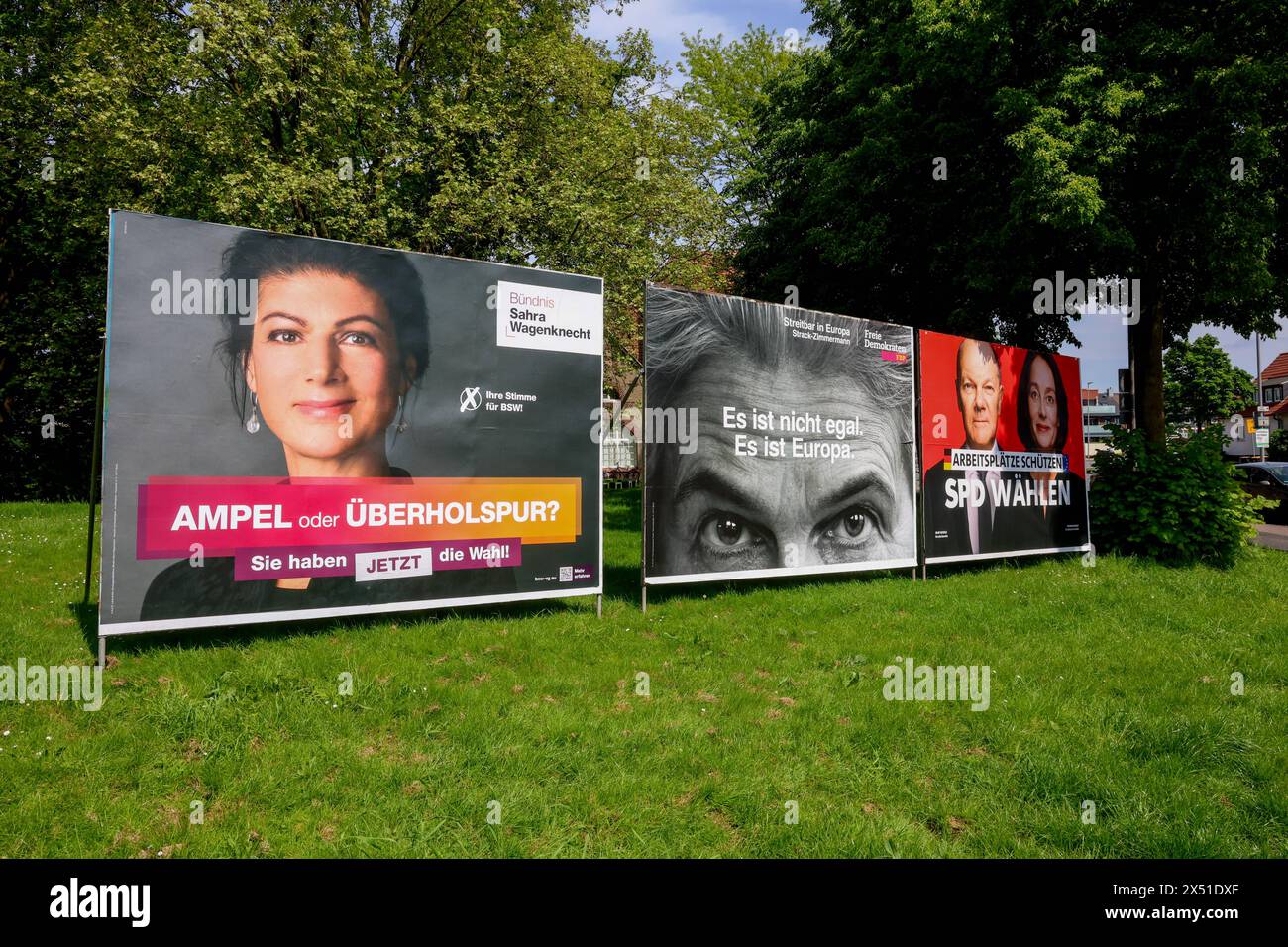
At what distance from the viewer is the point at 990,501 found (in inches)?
472

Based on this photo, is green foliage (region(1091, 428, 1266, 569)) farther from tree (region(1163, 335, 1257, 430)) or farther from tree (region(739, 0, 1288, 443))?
tree (region(1163, 335, 1257, 430))

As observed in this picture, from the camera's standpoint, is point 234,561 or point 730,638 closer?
point 234,561

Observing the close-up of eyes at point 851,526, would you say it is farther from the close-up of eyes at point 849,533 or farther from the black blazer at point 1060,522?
the black blazer at point 1060,522

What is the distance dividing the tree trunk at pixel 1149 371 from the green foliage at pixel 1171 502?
1187 mm

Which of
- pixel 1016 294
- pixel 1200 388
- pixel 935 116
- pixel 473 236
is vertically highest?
pixel 1200 388

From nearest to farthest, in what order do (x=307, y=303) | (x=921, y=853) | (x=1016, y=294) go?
1. (x=921, y=853)
2. (x=307, y=303)
3. (x=1016, y=294)

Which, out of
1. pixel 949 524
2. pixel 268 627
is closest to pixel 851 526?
pixel 949 524

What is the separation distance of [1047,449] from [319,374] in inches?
471

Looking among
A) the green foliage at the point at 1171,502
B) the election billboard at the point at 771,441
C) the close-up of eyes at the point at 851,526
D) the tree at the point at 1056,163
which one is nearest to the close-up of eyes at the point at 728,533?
the election billboard at the point at 771,441

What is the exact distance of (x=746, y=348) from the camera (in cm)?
954

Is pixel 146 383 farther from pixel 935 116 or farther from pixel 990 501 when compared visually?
pixel 935 116

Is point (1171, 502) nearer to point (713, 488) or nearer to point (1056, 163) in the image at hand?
point (1056, 163)

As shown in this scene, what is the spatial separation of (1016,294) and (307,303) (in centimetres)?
1445

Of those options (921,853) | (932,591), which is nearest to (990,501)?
(932,591)
